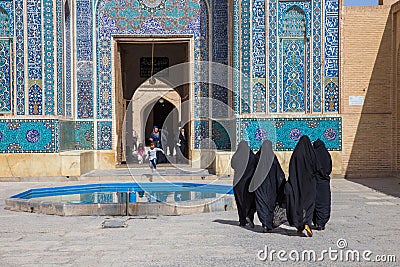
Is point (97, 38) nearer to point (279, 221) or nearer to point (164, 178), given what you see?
point (164, 178)

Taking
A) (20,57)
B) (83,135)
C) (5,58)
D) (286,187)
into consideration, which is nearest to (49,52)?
(20,57)

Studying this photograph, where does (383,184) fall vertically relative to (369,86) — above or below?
below

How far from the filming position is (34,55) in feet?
36.4

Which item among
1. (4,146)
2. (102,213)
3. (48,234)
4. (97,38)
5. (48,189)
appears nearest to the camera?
(48,234)

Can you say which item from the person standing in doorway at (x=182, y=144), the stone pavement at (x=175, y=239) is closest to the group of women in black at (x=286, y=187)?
the stone pavement at (x=175, y=239)

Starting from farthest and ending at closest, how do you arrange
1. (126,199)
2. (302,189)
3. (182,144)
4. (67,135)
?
(182,144) → (67,135) → (126,199) → (302,189)

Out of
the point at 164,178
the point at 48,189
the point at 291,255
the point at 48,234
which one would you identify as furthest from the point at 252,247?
the point at 164,178

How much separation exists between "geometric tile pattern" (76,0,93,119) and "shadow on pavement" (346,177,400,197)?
5.86 m

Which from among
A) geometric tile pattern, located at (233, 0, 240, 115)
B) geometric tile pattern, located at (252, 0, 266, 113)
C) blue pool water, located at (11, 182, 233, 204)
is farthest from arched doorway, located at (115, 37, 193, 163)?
blue pool water, located at (11, 182, 233, 204)

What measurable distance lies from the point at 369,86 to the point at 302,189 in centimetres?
660

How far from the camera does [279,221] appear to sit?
609 cm

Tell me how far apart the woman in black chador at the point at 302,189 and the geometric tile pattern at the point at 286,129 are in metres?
5.61

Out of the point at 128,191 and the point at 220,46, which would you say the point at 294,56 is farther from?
the point at 128,191

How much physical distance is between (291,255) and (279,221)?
3.73 feet
